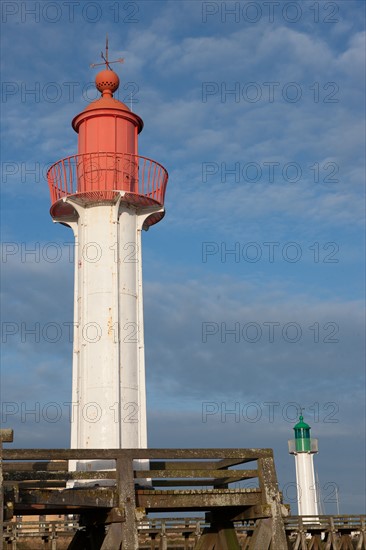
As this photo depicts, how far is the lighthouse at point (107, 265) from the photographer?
910 inches

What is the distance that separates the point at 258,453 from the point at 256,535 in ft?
5.28

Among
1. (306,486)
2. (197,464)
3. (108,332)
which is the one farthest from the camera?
(306,486)

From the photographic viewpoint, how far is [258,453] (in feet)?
56.4

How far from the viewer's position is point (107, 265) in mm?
24141

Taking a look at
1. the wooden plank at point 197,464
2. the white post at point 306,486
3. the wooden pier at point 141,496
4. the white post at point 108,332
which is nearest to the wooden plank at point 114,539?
the wooden pier at point 141,496

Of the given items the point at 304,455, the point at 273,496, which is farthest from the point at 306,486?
the point at 273,496

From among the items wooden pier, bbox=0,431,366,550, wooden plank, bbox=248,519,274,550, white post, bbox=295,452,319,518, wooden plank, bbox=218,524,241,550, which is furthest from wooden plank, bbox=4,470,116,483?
white post, bbox=295,452,319,518

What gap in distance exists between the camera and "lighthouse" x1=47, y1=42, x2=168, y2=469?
23.1 meters

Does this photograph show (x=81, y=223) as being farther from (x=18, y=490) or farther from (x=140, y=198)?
(x=18, y=490)

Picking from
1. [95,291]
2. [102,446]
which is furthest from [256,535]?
[95,291]

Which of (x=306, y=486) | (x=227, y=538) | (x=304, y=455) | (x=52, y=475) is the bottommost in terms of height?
(x=227, y=538)

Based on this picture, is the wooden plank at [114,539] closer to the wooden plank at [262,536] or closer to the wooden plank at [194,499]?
the wooden plank at [194,499]

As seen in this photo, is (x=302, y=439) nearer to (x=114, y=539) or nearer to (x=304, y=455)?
(x=304, y=455)

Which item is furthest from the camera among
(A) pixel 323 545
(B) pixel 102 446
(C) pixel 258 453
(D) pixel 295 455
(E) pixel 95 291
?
(D) pixel 295 455
